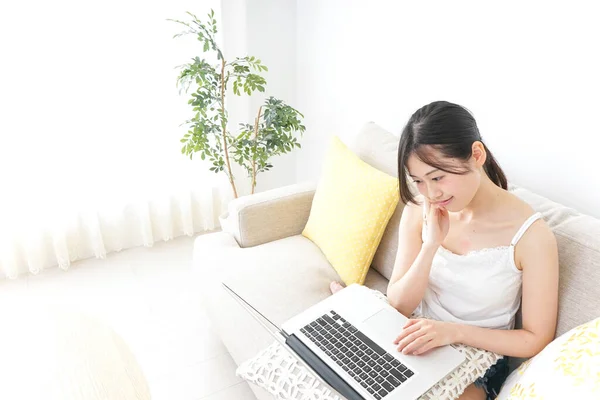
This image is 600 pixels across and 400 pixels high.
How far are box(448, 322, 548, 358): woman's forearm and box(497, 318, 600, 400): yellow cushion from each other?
0.28ft

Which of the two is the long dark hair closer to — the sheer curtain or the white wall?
the white wall

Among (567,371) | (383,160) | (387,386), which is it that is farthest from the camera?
(383,160)

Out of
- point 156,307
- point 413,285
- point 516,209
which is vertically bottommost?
point 156,307

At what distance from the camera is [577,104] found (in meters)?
1.43

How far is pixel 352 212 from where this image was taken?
5.46 feet

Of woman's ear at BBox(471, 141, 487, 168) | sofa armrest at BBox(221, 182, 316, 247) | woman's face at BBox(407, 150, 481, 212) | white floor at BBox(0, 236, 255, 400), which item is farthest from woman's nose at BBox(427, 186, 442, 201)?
white floor at BBox(0, 236, 255, 400)

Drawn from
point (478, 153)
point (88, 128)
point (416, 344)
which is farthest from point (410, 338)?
point (88, 128)

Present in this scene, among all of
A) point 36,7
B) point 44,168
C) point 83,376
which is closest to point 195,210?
point 44,168

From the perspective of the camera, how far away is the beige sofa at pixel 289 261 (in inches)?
46.1

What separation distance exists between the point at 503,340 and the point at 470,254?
0.70ft

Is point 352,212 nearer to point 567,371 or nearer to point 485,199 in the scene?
point 485,199

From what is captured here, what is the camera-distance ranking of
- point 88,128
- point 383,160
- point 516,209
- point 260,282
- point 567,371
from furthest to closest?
point 88,128
point 383,160
point 260,282
point 516,209
point 567,371

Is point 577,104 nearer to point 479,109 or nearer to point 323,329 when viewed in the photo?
point 479,109

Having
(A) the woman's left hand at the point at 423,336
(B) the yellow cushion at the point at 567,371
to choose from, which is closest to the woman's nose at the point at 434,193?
(A) the woman's left hand at the point at 423,336
